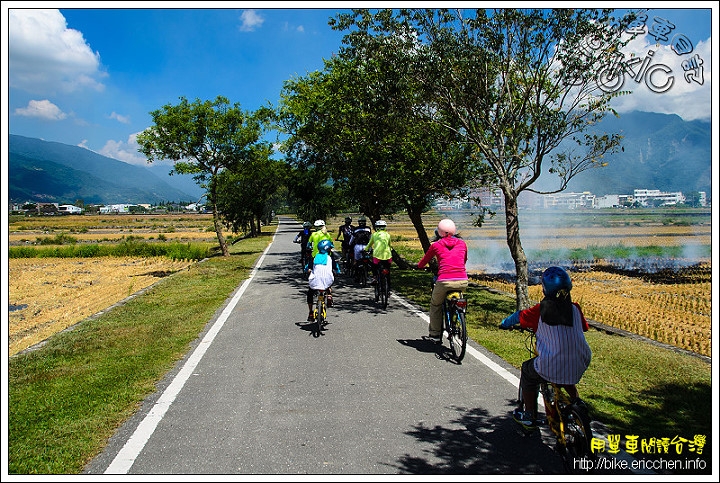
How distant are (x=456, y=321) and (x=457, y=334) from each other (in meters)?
0.19

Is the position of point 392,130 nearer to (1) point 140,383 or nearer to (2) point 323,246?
(2) point 323,246

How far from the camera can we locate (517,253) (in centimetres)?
1002

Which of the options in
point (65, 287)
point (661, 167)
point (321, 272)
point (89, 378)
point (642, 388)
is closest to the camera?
point (642, 388)

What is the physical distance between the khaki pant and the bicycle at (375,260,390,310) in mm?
3682

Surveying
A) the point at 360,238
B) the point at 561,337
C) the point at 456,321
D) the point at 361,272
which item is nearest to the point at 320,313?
the point at 456,321

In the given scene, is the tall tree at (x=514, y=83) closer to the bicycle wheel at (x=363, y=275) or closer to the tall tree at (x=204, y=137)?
the bicycle wheel at (x=363, y=275)

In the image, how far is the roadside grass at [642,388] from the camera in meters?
4.46

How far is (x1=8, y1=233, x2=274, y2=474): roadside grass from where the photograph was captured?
419cm

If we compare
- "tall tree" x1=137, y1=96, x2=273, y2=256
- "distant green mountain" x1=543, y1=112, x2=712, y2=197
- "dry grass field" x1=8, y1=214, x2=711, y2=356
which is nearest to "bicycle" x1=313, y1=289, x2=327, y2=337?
"dry grass field" x1=8, y1=214, x2=711, y2=356

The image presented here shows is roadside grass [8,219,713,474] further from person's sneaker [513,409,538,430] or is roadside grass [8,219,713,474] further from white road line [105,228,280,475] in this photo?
person's sneaker [513,409,538,430]

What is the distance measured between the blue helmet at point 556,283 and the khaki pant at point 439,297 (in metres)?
3.18

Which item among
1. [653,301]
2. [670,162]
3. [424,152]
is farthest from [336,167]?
[670,162]

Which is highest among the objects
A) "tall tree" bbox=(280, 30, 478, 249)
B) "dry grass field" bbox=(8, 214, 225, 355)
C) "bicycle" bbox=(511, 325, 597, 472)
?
"tall tree" bbox=(280, 30, 478, 249)

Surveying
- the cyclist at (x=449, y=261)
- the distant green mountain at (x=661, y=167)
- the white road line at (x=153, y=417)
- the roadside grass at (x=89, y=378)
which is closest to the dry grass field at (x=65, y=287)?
the roadside grass at (x=89, y=378)
